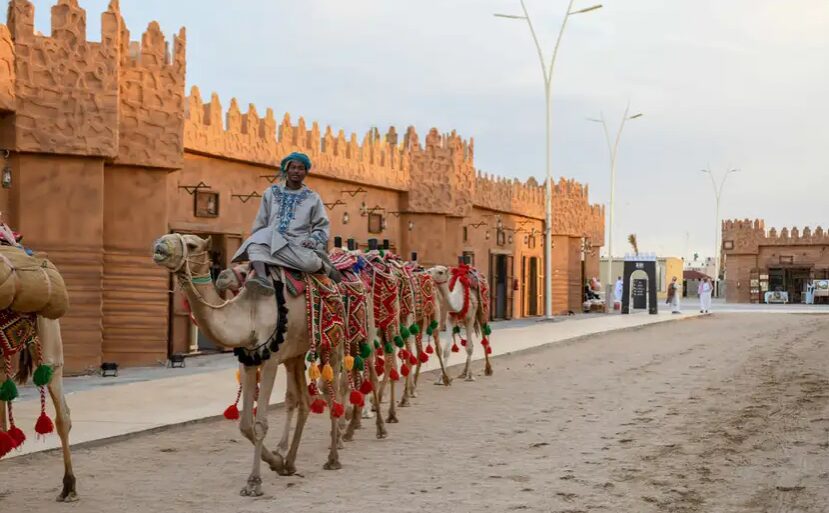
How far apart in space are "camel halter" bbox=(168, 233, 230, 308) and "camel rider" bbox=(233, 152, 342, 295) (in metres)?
0.56

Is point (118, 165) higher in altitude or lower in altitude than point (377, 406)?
higher

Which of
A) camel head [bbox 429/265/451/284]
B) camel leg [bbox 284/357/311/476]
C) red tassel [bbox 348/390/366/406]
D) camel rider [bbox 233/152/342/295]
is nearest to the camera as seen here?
camel rider [bbox 233/152/342/295]

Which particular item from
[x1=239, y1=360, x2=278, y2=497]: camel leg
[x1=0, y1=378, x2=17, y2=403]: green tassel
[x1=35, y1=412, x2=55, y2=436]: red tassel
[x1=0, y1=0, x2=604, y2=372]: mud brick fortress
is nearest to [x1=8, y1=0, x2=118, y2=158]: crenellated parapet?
[x1=0, y1=0, x2=604, y2=372]: mud brick fortress

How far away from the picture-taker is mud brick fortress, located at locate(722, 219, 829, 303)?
66062 millimetres

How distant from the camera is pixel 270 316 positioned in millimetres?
8367

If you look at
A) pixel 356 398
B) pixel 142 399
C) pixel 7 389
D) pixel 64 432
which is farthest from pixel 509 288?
pixel 7 389

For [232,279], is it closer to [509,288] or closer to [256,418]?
[256,418]

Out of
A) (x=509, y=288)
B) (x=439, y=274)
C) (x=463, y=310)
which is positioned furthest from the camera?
(x=509, y=288)

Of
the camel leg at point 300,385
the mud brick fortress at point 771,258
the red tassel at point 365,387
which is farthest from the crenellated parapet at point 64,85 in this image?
the mud brick fortress at point 771,258

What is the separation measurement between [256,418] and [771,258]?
63468 mm

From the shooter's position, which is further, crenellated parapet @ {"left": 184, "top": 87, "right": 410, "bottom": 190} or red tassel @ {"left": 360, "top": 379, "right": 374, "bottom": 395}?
crenellated parapet @ {"left": 184, "top": 87, "right": 410, "bottom": 190}

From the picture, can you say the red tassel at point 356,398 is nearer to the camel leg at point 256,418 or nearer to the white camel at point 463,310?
the camel leg at point 256,418

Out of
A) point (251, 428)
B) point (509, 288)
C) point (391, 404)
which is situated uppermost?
point (509, 288)

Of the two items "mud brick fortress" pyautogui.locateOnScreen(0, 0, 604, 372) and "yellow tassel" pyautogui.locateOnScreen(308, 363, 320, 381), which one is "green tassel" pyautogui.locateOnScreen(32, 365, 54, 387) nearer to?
"yellow tassel" pyautogui.locateOnScreen(308, 363, 320, 381)
